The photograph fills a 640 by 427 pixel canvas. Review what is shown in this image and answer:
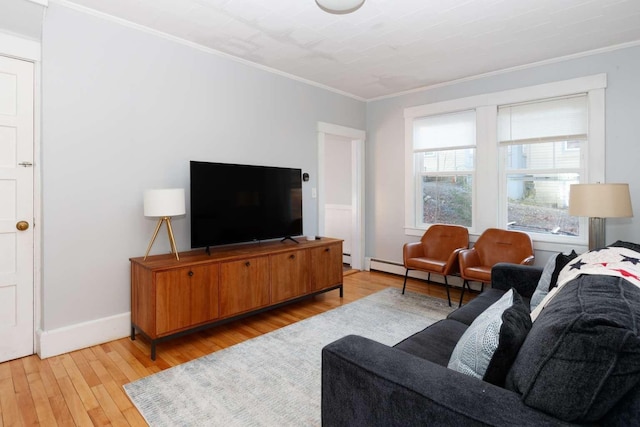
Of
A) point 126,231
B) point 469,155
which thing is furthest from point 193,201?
point 469,155

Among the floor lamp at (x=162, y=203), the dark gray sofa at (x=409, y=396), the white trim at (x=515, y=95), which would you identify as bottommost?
the dark gray sofa at (x=409, y=396)

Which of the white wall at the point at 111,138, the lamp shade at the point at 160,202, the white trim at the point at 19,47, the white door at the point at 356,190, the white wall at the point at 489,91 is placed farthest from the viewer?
the white door at the point at 356,190

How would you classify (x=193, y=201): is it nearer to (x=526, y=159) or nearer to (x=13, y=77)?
(x=13, y=77)

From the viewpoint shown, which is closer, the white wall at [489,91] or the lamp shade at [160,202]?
the lamp shade at [160,202]

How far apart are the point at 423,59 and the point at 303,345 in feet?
10.1

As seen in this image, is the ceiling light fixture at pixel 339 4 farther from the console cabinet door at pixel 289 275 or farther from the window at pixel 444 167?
the window at pixel 444 167

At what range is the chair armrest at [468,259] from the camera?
12.2 ft

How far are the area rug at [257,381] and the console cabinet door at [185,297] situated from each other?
13.5 inches

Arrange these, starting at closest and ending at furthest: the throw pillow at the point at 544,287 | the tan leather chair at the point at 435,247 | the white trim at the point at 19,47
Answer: the throw pillow at the point at 544,287
the white trim at the point at 19,47
the tan leather chair at the point at 435,247

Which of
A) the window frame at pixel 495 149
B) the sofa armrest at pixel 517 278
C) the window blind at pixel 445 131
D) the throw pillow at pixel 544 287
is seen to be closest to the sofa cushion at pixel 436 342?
the throw pillow at pixel 544 287

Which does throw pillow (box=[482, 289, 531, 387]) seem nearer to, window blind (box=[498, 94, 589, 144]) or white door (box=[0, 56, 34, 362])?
white door (box=[0, 56, 34, 362])

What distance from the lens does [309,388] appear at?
7.27ft

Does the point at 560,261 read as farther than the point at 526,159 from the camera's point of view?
No

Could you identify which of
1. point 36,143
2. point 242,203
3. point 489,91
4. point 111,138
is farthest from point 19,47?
point 489,91
